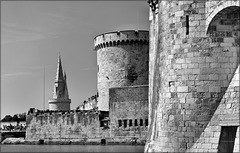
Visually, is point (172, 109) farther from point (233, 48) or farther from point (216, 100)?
point (233, 48)

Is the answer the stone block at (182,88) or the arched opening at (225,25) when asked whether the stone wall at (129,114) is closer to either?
the stone block at (182,88)

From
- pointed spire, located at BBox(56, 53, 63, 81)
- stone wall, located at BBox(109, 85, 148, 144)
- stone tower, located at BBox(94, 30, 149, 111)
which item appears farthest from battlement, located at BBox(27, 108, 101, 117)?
pointed spire, located at BBox(56, 53, 63, 81)

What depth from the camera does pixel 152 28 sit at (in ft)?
61.2

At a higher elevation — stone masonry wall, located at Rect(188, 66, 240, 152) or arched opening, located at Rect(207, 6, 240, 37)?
arched opening, located at Rect(207, 6, 240, 37)

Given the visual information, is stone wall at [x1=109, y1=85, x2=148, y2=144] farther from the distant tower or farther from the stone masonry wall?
the stone masonry wall

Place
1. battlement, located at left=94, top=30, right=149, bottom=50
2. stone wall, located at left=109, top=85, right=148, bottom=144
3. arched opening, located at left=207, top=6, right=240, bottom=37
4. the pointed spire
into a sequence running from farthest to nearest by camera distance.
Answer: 1. the pointed spire
2. battlement, located at left=94, top=30, right=149, bottom=50
3. stone wall, located at left=109, top=85, right=148, bottom=144
4. arched opening, located at left=207, top=6, right=240, bottom=37

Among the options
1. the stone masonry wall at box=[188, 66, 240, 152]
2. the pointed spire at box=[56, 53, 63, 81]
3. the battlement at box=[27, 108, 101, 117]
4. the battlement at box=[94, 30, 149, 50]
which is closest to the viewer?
the stone masonry wall at box=[188, 66, 240, 152]

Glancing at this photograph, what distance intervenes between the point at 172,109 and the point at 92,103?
112 ft

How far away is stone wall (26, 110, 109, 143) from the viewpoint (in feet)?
125

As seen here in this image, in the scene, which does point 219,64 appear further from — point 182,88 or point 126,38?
point 126,38

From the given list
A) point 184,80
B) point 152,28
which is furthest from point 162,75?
point 152,28

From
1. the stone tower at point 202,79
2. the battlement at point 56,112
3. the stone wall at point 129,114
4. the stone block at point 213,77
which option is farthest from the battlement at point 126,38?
the stone block at point 213,77

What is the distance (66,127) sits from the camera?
3944 centimetres

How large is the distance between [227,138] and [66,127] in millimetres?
27332
